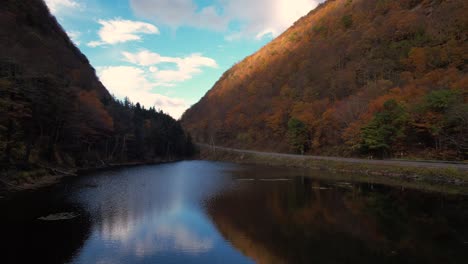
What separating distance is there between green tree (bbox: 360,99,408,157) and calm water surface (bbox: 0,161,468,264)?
1710 cm

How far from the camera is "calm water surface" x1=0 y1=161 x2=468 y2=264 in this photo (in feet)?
48.5

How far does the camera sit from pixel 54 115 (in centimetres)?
4647

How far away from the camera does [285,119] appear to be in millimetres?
85500

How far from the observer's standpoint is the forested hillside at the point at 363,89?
147ft

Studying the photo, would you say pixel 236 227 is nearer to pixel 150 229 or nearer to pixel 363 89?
pixel 150 229

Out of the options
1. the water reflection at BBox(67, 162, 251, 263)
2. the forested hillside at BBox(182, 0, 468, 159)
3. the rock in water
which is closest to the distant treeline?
the water reflection at BBox(67, 162, 251, 263)

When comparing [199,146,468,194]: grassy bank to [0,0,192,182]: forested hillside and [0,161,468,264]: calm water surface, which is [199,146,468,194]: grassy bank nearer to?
[0,161,468,264]: calm water surface

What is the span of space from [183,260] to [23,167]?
30.0m

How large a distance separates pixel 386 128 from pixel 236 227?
Answer: 36433 mm

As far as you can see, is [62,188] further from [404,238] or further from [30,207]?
[404,238]

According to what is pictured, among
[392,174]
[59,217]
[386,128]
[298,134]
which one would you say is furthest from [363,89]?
[59,217]

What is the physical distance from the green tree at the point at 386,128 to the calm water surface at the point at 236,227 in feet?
56.1

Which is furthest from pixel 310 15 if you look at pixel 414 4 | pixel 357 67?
pixel 357 67

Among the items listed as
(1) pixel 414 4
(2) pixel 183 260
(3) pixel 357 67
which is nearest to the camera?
(2) pixel 183 260
